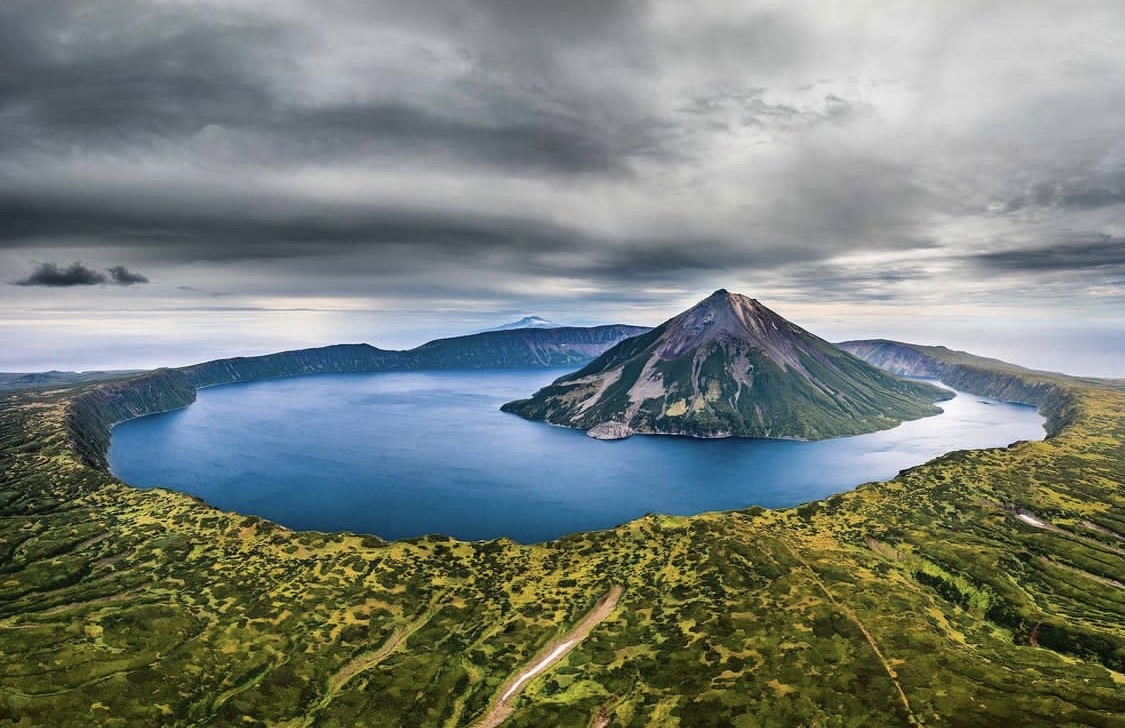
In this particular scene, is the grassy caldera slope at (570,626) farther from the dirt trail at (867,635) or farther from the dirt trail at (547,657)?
the dirt trail at (547,657)

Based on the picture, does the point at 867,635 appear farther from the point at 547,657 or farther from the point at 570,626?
the point at 547,657

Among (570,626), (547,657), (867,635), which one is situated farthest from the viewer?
(570,626)

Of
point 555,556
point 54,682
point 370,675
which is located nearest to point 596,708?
point 370,675

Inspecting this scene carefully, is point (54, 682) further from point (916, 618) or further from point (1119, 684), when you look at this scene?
point (1119, 684)

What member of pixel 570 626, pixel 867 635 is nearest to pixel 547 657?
pixel 570 626

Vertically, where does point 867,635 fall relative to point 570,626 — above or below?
above
